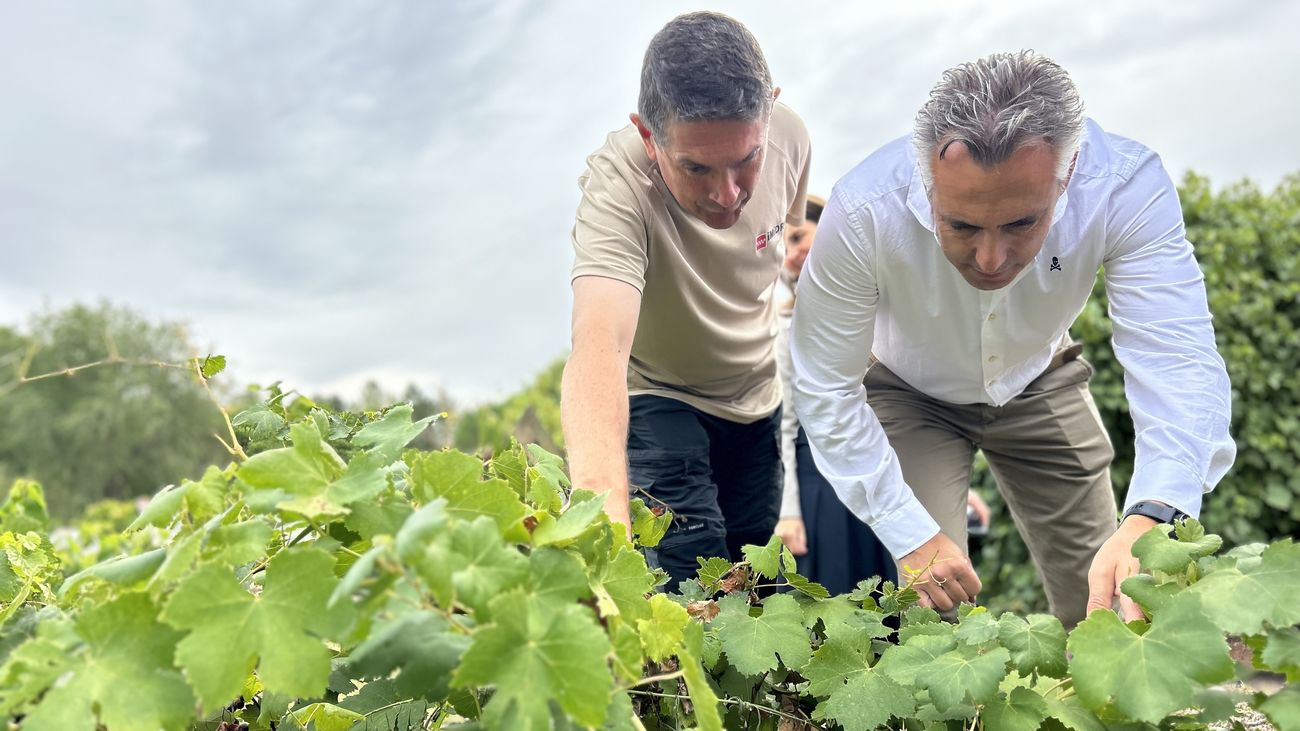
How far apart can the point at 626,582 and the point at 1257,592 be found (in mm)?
753

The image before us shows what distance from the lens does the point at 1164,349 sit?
2.55 m

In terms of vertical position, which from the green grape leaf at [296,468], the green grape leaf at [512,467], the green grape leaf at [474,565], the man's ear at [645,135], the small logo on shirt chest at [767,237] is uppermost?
the man's ear at [645,135]

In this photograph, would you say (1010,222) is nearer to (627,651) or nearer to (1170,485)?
(1170,485)

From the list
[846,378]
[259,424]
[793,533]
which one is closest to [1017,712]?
[259,424]

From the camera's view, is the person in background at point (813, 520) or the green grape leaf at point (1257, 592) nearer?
the green grape leaf at point (1257, 592)

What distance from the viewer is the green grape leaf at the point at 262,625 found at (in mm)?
1018

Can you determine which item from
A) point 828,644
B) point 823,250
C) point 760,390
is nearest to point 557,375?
point 760,390

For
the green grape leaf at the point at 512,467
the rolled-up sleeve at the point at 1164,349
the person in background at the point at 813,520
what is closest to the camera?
the green grape leaf at the point at 512,467

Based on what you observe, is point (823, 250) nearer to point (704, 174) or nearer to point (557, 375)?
point (704, 174)

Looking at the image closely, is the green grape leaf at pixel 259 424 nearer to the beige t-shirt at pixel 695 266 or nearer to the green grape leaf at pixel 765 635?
the green grape leaf at pixel 765 635

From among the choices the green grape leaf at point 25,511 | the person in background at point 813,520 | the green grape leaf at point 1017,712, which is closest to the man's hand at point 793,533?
the person in background at point 813,520

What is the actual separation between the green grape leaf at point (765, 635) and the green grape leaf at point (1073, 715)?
0.35 meters

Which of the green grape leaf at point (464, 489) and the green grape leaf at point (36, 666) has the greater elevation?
the green grape leaf at point (464, 489)

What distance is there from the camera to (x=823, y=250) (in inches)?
107
